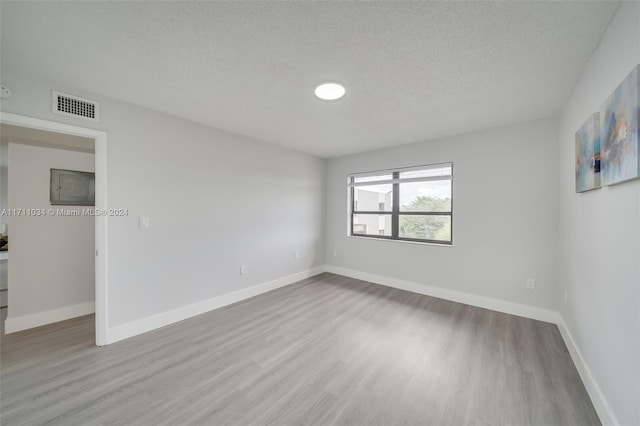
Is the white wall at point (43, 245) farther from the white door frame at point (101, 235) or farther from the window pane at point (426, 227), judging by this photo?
the window pane at point (426, 227)

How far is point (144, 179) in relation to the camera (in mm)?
2531

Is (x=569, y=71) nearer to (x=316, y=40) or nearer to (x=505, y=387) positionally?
(x=316, y=40)

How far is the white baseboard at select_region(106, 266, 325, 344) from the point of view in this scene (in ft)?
7.70

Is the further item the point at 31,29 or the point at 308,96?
the point at 308,96

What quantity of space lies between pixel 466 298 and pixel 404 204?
1709 millimetres

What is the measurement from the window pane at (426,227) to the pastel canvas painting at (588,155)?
1735 millimetres

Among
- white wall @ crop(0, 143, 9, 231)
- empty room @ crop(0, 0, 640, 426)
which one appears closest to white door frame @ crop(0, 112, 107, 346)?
empty room @ crop(0, 0, 640, 426)

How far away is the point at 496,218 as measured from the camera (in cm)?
308

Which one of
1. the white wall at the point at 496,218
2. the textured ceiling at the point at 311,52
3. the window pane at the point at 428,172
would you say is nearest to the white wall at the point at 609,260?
the textured ceiling at the point at 311,52

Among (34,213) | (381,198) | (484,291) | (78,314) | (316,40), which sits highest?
(316,40)

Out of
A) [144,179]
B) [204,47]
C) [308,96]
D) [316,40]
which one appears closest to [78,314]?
[144,179]

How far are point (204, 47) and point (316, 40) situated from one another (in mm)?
799

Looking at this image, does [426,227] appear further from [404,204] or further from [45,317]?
Result: [45,317]

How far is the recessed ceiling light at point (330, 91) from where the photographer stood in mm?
2039
